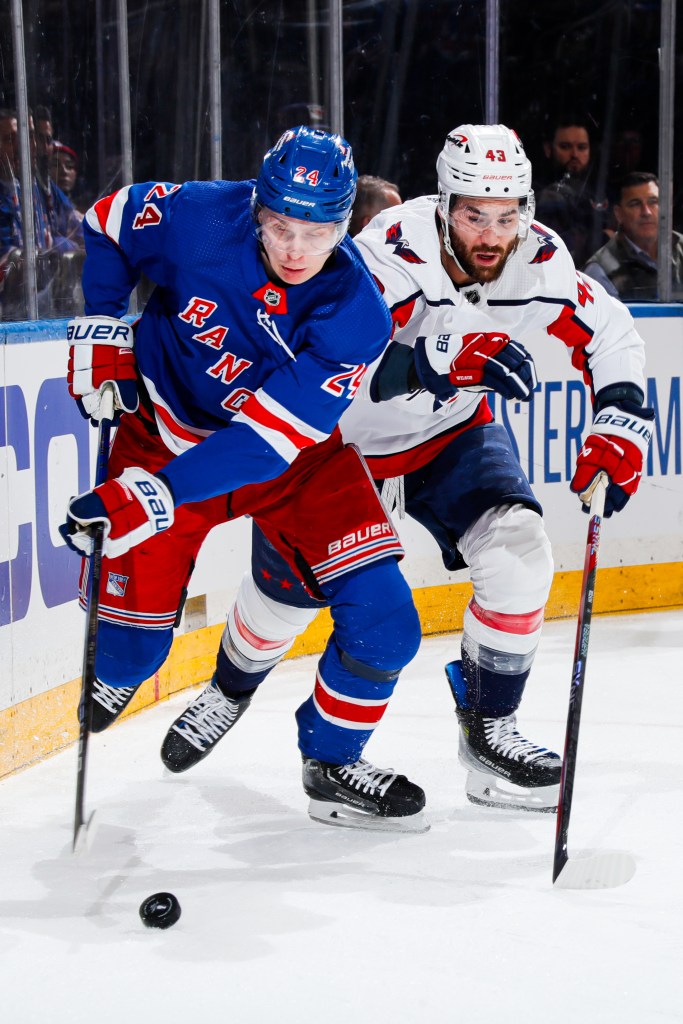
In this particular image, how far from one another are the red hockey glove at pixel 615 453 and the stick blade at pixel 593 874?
65 centimetres

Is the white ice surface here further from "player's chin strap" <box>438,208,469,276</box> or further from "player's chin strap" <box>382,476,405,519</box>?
"player's chin strap" <box>438,208,469,276</box>

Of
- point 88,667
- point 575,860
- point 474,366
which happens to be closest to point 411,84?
point 474,366

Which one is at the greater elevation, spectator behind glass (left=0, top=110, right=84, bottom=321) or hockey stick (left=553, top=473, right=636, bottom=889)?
spectator behind glass (left=0, top=110, right=84, bottom=321)

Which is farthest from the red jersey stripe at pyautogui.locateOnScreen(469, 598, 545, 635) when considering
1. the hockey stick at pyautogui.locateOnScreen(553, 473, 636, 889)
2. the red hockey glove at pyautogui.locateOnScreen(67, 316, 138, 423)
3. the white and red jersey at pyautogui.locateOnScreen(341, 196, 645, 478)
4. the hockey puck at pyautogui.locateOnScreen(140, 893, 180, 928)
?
the hockey puck at pyautogui.locateOnScreen(140, 893, 180, 928)

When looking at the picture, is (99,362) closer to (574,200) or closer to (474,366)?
(474,366)

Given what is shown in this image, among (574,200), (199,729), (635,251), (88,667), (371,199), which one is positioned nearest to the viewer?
(88,667)

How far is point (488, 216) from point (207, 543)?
1.40m

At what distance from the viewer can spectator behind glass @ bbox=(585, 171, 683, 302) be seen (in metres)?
4.73

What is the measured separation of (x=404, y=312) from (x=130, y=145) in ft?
4.96

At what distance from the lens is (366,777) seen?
2.63m

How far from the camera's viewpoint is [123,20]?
3848 mm

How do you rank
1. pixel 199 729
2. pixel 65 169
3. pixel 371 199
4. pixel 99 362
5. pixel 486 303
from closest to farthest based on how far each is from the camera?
1. pixel 99 362
2. pixel 486 303
3. pixel 199 729
4. pixel 65 169
5. pixel 371 199

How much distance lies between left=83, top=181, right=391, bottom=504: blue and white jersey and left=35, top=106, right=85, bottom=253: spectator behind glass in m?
0.99

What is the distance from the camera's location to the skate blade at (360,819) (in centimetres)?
260
